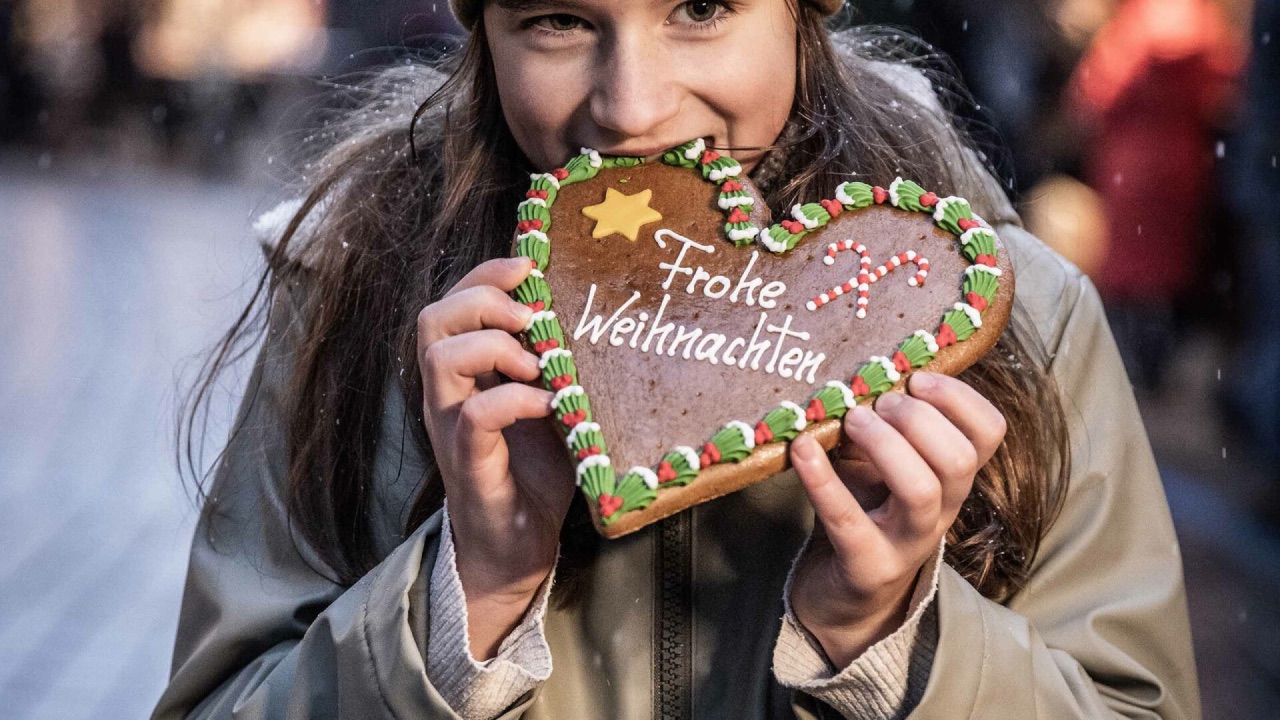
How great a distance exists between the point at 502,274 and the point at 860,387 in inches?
17.8

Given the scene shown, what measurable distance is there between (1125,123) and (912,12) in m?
1.28

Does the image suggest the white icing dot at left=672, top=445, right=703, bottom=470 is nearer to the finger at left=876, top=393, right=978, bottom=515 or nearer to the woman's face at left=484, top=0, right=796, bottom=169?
the finger at left=876, top=393, right=978, bottom=515

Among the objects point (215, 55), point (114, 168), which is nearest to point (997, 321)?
point (114, 168)

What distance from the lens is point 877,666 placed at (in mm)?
1592

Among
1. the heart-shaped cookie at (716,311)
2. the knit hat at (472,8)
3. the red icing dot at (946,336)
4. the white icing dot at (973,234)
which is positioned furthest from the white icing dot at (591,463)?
the knit hat at (472,8)

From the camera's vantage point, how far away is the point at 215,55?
17594 mm

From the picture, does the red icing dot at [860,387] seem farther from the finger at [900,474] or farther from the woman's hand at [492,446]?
the woman's hand at [492,446]

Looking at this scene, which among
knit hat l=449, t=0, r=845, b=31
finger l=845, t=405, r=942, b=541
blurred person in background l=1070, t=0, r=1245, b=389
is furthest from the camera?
blurred person in background l=1070, t=0, r=1245, b=389

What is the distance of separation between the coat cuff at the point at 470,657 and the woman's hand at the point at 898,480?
37 centimetres

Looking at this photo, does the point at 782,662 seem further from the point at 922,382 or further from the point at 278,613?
the point at 278,613

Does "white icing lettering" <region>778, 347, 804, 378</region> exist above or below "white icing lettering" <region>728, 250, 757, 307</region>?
below

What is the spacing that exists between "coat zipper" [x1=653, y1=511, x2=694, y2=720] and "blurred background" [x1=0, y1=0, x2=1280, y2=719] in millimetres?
898

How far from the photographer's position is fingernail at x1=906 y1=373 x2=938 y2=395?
1515 millimetres

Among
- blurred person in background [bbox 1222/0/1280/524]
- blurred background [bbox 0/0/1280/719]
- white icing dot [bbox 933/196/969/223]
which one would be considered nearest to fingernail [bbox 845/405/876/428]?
white icing dot [bbox 933/196/969/223]
